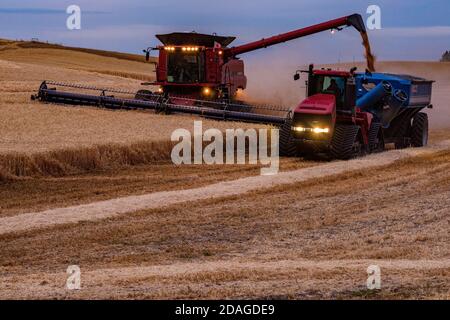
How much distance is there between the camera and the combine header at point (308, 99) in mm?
20797

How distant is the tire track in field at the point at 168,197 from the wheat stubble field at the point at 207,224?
7 cm

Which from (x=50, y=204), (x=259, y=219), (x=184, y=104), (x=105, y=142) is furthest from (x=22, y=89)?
(x=259, y=219)

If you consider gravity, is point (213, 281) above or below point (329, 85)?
below

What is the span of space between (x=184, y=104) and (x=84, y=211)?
1448cm

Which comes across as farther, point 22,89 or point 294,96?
point 294,96

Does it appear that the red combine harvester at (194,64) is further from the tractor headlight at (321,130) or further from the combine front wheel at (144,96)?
the tractor headlight at (321,130)

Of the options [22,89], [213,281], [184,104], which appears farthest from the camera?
[22,89]

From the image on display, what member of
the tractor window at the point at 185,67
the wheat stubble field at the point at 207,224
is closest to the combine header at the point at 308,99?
the tractor window at the point at 185,67

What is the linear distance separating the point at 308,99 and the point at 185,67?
9.18 metres

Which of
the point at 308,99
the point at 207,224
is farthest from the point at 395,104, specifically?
the point at 207,224

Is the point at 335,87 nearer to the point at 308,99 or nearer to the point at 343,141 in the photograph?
the point at 308,99

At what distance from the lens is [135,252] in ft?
38.5

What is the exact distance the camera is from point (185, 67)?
1153 inches
